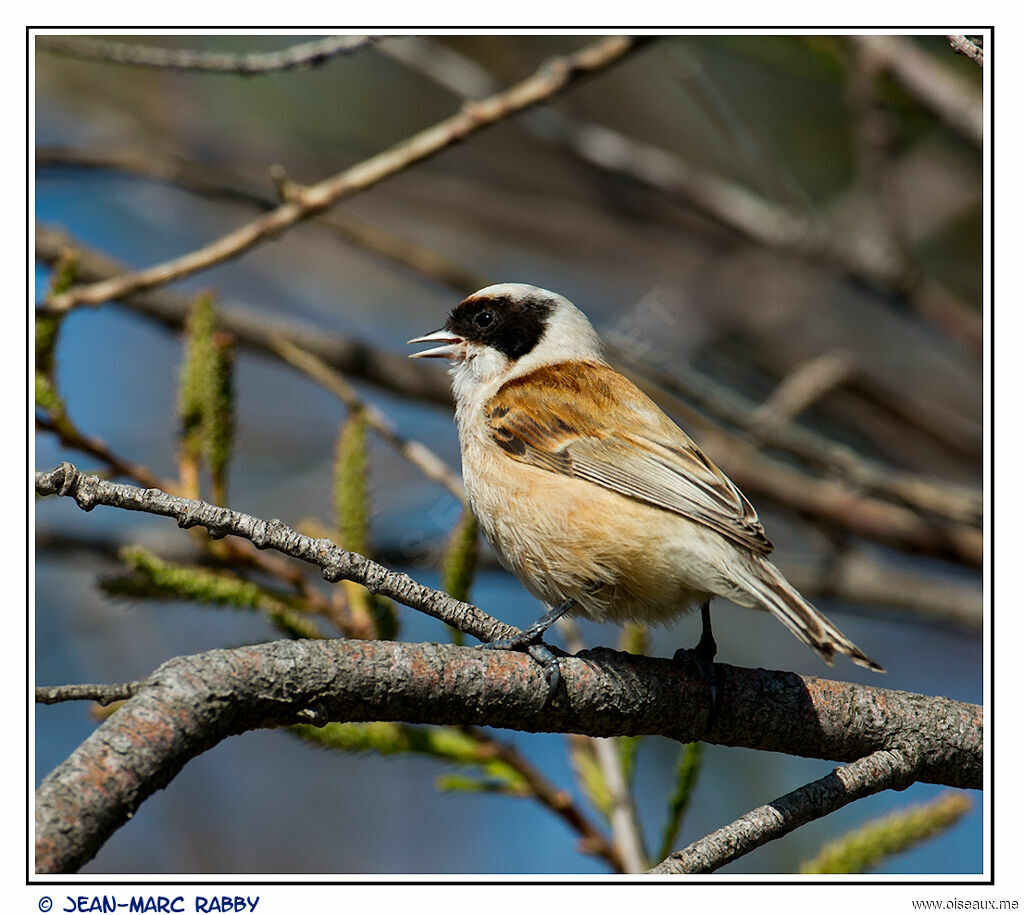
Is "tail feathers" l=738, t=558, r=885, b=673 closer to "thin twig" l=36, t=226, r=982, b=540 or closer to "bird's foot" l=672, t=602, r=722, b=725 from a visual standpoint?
"bird's foot" l=672, t=602, r=722, b=725

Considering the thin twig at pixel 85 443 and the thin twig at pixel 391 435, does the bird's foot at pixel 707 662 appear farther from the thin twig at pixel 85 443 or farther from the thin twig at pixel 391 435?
the thin twig at pixel 85 443

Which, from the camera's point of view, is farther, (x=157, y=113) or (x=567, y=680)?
(x=157, y=113)

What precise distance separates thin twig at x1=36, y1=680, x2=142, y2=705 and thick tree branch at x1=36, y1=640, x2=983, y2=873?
0.20 metres

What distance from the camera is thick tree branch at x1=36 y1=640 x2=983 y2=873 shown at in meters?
1.68

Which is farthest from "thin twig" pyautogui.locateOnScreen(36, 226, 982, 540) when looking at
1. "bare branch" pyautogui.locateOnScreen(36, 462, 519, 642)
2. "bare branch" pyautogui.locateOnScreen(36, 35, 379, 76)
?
"bare branch" pyautogui.locateOnScreen(36, 462, 519, 642)

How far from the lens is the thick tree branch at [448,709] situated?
1.68 meters

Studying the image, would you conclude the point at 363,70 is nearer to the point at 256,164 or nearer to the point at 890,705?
the point at 256,164

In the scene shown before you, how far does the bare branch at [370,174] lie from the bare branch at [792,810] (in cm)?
226

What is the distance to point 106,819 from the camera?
1.67m

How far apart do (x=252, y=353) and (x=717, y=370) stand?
9.22ft
